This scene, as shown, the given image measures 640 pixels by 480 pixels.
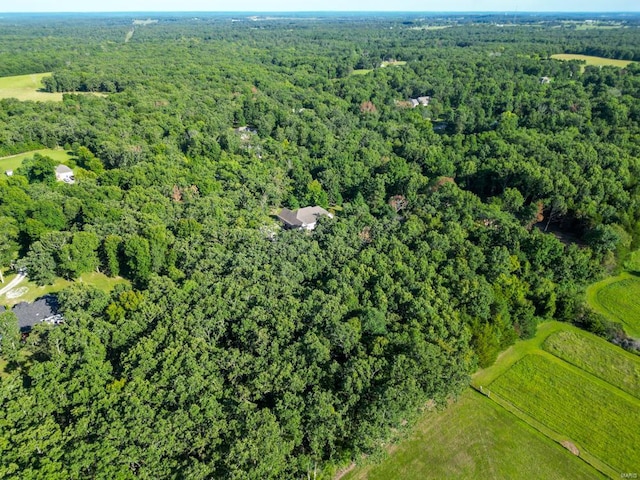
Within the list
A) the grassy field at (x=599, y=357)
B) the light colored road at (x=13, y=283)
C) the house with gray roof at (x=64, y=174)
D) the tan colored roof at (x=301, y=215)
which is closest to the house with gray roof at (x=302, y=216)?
the tan colored roof at (x=301, y=215)

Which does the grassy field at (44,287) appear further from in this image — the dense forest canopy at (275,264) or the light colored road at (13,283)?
the dense forest canopy at (275,264)

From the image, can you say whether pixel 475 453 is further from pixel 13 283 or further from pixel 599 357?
pixel 13 283

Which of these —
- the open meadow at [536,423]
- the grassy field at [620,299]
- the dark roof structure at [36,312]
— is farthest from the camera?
the grassy field at [620,299]

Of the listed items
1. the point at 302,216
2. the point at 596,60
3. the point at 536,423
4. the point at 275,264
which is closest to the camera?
the point at 536,423

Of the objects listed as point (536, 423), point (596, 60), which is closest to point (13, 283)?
point (536, 423)

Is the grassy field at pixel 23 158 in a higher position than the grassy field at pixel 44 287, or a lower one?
higher

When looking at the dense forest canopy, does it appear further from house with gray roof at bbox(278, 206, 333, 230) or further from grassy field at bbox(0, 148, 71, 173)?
house with gray roof at bbox(278, 206, 333, 230)
